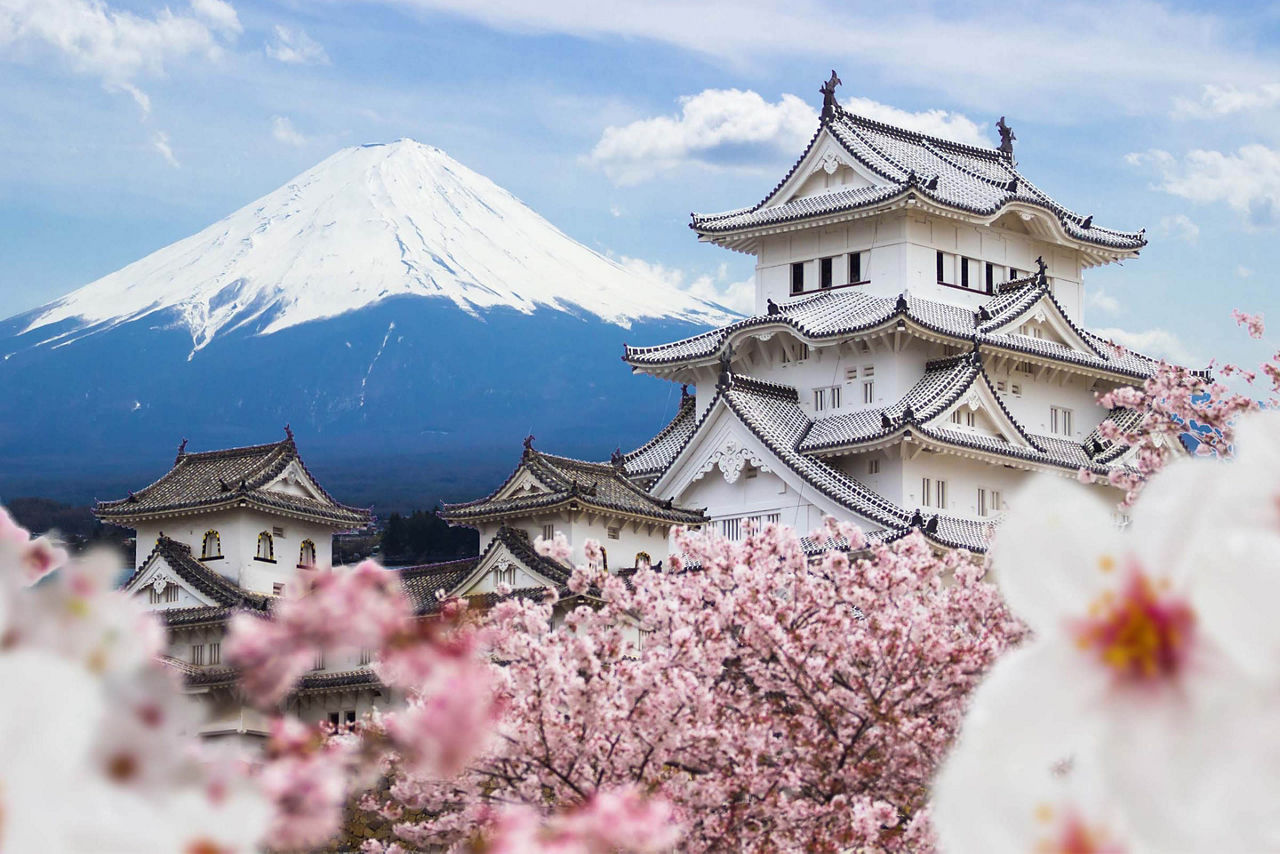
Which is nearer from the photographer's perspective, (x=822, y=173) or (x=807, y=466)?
(x=807, y=466)

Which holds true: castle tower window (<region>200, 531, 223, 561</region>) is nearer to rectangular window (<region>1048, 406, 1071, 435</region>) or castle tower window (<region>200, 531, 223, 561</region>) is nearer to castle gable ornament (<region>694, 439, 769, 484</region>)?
castle gable ornament (<region>694, 439, 769, 484</region>)

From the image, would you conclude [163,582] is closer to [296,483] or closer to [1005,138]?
[296,483]

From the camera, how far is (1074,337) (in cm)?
3722

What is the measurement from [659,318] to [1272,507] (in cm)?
17116

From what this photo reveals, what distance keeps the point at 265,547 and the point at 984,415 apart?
695 inches

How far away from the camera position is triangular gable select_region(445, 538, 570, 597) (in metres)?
33.1

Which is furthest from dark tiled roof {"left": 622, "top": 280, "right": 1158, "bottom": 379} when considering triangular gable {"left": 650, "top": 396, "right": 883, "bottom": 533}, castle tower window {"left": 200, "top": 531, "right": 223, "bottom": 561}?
castle tower window {"left": 200, "top": 531, "right": 223, "bottom": 561}

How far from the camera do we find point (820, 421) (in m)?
35.4

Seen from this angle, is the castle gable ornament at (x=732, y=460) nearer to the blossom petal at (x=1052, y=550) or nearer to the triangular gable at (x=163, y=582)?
the triangular gable at (x=163, y=582)

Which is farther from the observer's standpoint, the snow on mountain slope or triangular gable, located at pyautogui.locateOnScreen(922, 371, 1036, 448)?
the snow on mountain slope

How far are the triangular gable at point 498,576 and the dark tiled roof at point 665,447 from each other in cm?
444

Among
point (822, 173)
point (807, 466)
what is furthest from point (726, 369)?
point (822, 173)

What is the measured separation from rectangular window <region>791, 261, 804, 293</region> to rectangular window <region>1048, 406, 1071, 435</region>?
6.30m

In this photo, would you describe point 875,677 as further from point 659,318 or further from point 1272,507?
point 659,318
